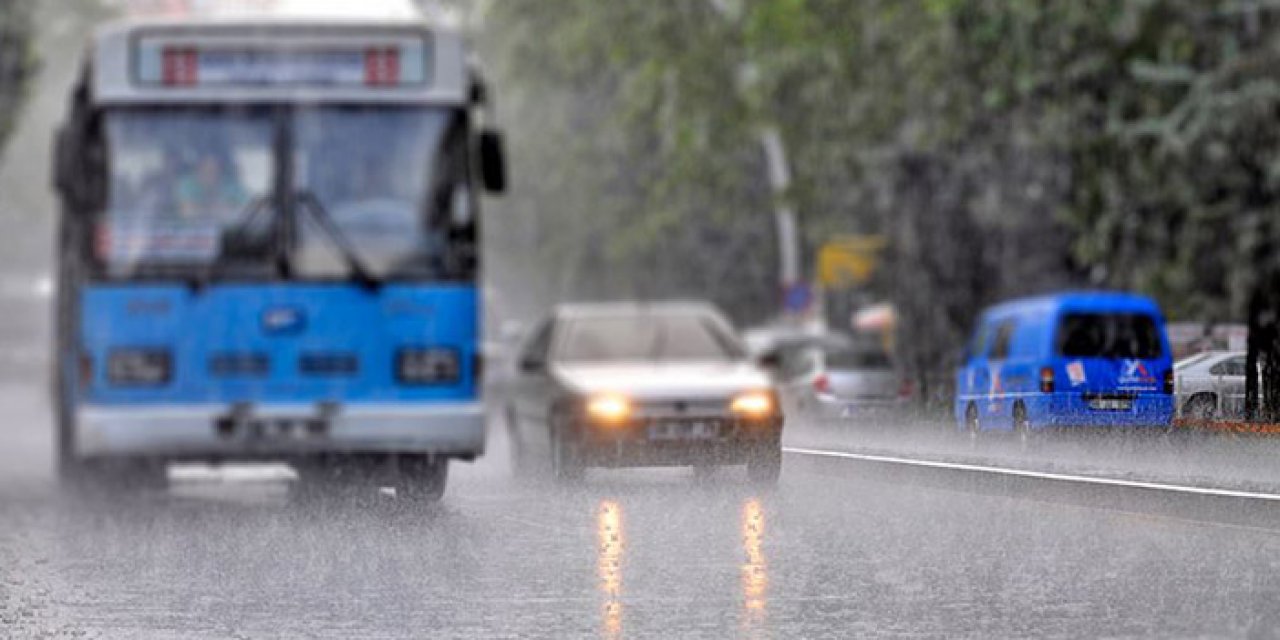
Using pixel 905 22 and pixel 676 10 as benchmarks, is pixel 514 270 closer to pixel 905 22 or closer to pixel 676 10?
pixel 676 10

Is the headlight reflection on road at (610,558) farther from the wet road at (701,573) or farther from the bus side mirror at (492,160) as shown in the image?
the bus side mirror at (492,160)

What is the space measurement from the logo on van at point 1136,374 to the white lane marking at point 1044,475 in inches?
11.8

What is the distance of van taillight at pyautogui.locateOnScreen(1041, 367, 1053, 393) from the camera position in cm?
802

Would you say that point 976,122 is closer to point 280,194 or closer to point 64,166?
point 280,194

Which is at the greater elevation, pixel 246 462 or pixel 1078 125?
pixel 1078 125

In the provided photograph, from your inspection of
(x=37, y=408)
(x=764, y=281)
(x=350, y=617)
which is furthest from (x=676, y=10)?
(x=350, y=617)

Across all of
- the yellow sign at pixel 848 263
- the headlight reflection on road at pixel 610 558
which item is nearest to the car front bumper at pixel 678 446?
the headlight reflection on road at pixel 610 558

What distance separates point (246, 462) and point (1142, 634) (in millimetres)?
7342

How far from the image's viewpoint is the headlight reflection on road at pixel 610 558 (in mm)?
10352

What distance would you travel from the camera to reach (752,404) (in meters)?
10.2

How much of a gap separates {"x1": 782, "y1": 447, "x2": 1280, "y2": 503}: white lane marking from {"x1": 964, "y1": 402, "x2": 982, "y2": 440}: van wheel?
0.10 m

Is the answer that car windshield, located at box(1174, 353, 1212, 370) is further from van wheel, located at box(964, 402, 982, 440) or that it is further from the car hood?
the car hood

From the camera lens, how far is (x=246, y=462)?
610 inches

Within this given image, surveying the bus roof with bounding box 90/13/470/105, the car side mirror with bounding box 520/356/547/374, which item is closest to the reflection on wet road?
the car side mirror with bounding box 520/356/547/374
